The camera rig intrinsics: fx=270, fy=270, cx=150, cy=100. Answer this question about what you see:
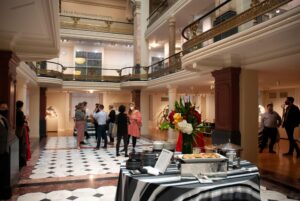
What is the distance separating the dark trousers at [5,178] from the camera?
4.12m

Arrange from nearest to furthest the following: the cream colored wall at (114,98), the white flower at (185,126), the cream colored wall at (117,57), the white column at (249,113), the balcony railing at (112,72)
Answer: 1. the white flower at (185,126)
2. the white column at (249,113)
3. the balcony railing at (112,72)
4. the cream colored wall at (114,98)
5. the cream colored wall at (117,57)

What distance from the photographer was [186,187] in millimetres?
2082

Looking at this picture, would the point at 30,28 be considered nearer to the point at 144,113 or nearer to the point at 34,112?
the point at 34,112

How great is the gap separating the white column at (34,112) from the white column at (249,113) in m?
9.83

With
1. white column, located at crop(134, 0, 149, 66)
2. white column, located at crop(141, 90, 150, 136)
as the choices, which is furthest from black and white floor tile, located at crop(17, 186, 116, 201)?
white column, located at crop(134, 0, 149, 66)

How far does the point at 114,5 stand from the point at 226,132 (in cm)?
1501

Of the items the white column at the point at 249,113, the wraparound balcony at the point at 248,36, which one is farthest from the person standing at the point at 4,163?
the white column at the point at 249,113

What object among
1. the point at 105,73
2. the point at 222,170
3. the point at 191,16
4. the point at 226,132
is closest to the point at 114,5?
the point at 105,73

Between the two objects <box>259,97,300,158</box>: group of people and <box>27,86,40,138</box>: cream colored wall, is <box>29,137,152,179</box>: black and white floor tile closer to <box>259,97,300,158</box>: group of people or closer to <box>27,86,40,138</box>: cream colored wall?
<box>259,97,300,158</box>: group of people

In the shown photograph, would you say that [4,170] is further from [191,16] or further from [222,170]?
[191,16]

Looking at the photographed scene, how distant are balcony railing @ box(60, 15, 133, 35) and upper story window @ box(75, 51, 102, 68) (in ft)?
6.95

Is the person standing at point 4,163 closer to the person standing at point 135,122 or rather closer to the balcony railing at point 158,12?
the person standing at point 135,122

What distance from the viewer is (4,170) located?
414 centimetres

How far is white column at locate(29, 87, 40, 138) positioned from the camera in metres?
12.8
